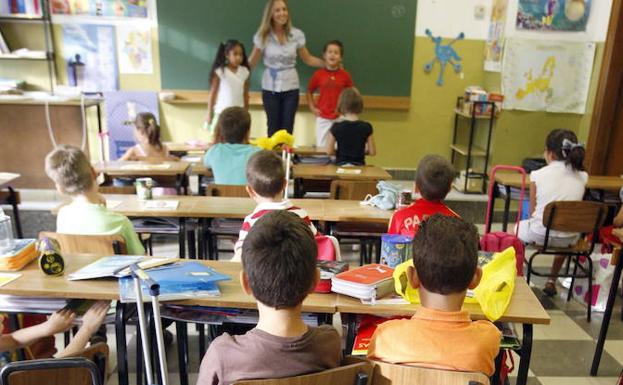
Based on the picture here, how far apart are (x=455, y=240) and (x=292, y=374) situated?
0.54 m

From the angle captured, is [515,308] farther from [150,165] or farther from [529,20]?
[529,20]

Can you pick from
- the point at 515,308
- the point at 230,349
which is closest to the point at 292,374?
the point at 230,349

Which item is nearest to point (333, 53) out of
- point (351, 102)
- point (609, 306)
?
point (351, 102)

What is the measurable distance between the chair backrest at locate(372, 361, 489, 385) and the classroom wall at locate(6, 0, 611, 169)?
4411 mm

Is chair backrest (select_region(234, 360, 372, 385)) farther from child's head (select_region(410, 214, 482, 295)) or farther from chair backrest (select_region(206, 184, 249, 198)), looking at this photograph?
chair backrest (select_region(206, 184, 249, 198))

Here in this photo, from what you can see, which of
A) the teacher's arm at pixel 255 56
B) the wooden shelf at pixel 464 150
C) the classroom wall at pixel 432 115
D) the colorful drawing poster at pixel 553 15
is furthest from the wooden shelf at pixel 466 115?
the teacher's arm at pixel 255 56

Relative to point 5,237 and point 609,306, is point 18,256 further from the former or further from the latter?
point 609,306

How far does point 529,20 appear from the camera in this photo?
497cm

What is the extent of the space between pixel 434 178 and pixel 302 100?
345 cm

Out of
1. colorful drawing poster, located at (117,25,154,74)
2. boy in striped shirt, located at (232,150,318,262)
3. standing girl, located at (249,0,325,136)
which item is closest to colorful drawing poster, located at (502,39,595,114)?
standing girl, located at (249,0,325,136)

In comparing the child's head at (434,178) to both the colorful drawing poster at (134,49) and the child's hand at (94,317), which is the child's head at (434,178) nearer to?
the child's hand at (94,317)

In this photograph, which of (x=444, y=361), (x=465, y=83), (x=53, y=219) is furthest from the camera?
(x=465, y=83)

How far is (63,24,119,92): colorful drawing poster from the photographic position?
5395 mm

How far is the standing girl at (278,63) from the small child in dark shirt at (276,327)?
12.9ft
